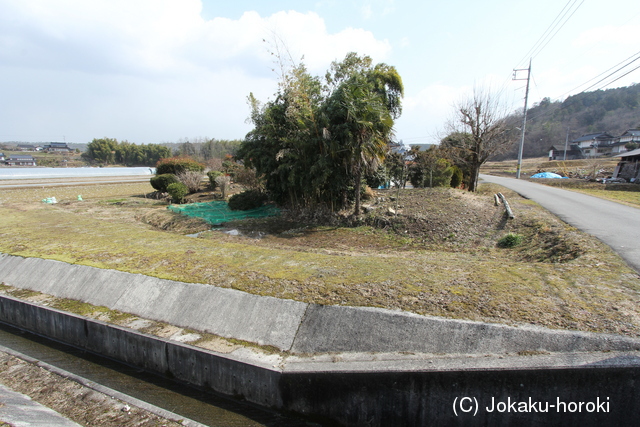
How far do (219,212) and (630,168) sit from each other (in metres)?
26.5

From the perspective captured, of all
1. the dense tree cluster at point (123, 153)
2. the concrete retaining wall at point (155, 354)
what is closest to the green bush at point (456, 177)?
the concrete retaining wall at point (155, 354)

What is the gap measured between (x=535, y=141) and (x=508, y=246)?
7209cm

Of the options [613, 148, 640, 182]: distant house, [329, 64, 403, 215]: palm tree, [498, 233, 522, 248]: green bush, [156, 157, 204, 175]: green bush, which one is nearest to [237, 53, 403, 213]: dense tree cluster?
[329, 64, 403, 215]: palm tree

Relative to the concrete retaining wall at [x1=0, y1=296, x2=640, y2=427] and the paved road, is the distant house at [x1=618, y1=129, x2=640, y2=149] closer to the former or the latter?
the paved road

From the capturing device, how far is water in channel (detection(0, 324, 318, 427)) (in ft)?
11.5

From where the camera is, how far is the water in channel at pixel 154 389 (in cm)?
351

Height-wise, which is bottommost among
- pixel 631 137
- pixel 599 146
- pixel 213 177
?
pixel 213 177

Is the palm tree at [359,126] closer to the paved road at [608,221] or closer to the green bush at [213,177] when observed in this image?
the paved road at [608,221]

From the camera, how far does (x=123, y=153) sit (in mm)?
60812

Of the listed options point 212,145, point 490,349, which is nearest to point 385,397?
point 490,349

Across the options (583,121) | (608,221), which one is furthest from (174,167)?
(583,121)

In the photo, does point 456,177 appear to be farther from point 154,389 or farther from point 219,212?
point 154,389

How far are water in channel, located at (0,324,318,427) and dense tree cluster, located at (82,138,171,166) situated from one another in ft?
200

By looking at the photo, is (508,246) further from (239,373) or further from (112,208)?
(112,208)
